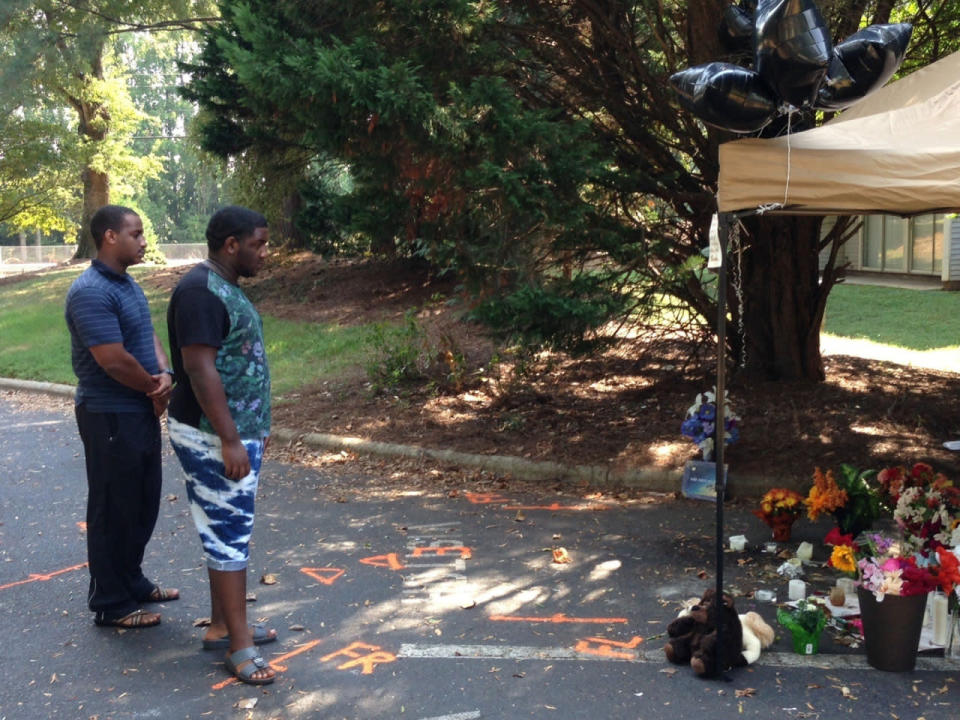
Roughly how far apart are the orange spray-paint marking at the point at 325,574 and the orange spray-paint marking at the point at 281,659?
32.2 inches

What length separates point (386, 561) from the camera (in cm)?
570

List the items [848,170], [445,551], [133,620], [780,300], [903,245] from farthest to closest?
1. [903,245]
2. [780,300]
3. [445,551]
4. [133,620]
5. [848,170]

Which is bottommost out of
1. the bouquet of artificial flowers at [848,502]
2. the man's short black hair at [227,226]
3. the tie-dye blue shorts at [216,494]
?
the bouquet of artificial flowers at [848,502]

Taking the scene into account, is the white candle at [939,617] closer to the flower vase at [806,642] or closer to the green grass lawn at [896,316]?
the flower vase at [806,642]

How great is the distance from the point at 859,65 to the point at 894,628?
259 centimetres

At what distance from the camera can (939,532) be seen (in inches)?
183

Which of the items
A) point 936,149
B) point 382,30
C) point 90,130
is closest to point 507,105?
point 382,30

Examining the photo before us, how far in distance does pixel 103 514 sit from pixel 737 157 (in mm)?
3367

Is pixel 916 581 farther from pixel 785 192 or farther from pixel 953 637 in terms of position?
pixel 785 192

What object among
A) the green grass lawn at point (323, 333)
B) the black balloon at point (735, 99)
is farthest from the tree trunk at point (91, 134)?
the black balloon at point (735, 99)

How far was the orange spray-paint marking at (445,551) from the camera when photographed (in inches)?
228

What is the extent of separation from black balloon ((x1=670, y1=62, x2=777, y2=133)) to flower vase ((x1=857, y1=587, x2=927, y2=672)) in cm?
212

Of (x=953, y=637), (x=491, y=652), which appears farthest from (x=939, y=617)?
(x=491, y=652)

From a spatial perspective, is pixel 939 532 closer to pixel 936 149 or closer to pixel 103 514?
pixel 936 149
